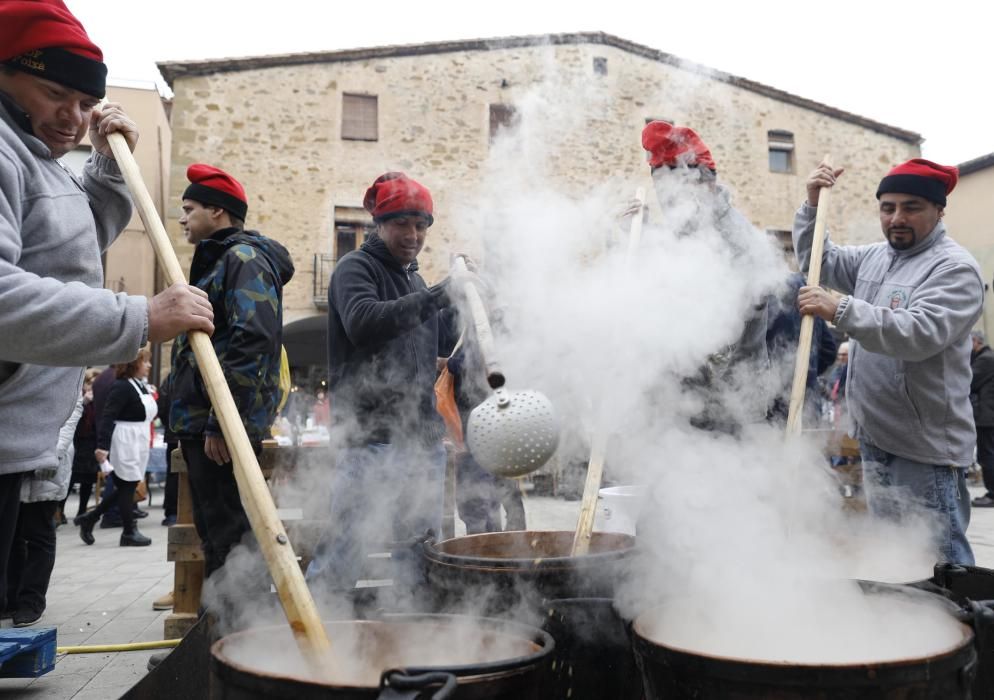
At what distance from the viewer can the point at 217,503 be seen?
282 cm

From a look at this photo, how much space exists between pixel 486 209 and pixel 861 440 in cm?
201

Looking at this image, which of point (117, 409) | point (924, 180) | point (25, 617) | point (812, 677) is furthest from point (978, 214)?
point (25, 617)

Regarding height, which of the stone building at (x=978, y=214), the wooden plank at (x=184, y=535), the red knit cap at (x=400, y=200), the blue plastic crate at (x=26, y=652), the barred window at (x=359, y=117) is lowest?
the blue plastic crate at (x=26, y=652)

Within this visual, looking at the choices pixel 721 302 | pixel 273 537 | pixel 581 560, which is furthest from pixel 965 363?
pixel 273 537

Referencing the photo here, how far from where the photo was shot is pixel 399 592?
7.91 ft

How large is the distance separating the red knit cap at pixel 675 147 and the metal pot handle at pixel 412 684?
90.8 inches

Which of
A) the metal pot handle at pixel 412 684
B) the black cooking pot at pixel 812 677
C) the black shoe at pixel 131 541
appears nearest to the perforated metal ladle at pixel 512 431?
the black cooking pot at pixel 812 677

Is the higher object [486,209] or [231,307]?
[486,209]

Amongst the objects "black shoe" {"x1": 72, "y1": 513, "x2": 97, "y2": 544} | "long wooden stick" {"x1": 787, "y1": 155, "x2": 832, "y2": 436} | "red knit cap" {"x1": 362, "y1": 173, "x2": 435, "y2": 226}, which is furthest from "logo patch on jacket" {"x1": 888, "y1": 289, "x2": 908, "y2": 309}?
"black shoe" {"x1": 72, "y1": 513, "x2": 97, "y2": 544}

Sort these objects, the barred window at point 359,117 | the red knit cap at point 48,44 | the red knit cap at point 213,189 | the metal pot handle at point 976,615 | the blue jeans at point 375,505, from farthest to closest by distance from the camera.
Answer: the barred window at point 359,117
the red knit cap at point 213,189
the blue jeans at point 375,505
the red knit cap at point 48,44
the metal pot handle at point 976,615

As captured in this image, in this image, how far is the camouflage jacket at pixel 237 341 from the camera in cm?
280

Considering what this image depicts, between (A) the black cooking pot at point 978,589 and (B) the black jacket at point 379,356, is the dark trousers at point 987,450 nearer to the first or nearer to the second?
(A) the black cooking pot at point 978,589

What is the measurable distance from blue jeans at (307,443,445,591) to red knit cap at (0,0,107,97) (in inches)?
61.7

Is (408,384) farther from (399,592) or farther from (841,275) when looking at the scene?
(841,275)
